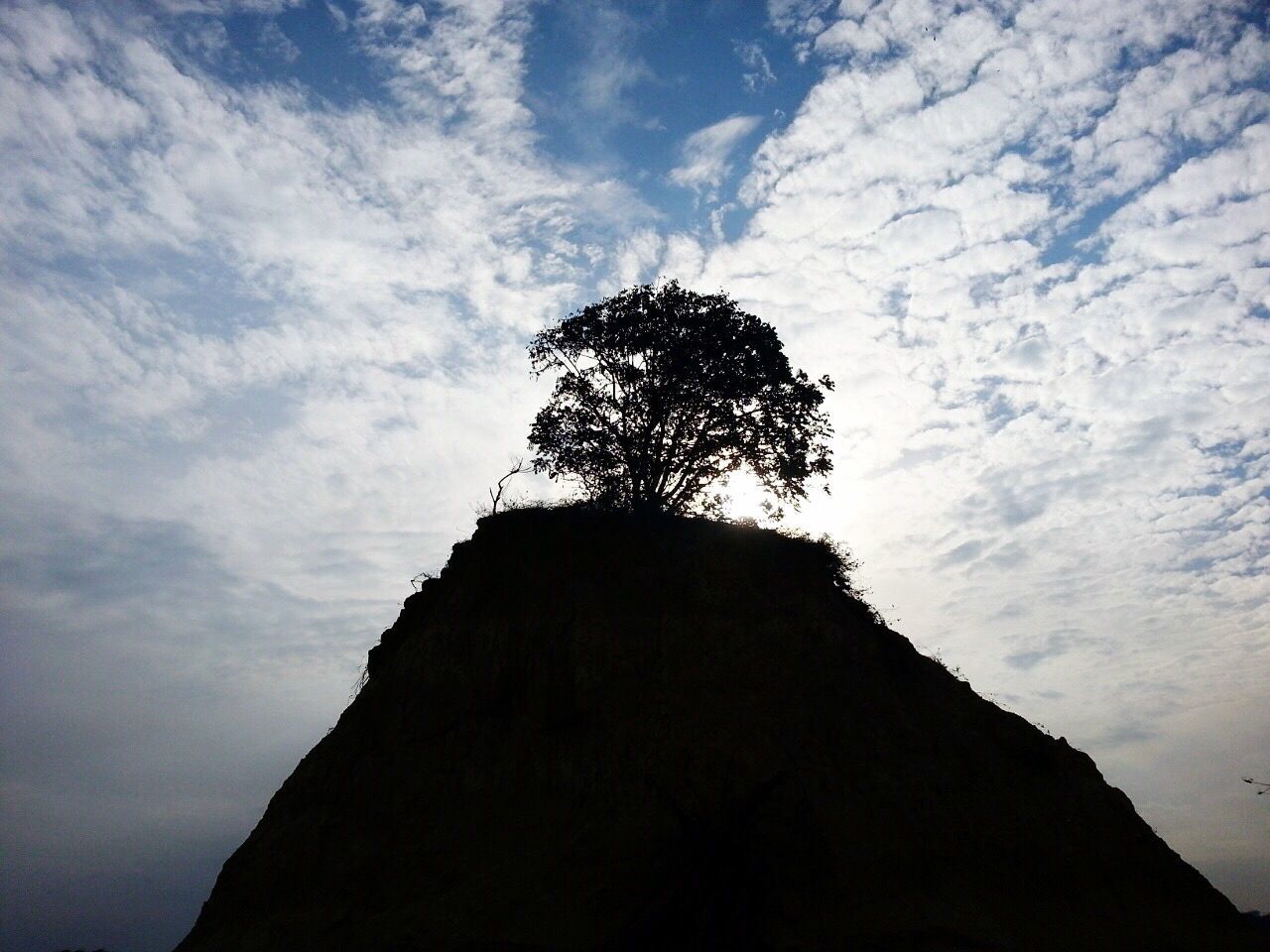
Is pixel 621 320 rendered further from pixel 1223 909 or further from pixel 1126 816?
pixel 1223 909

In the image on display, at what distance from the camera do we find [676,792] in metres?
18.4

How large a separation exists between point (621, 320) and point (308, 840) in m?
16.1

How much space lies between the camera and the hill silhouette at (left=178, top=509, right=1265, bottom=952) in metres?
16.9

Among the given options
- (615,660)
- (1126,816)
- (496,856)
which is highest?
(615,660)

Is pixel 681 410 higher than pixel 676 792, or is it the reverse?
Result: pixel 681 410

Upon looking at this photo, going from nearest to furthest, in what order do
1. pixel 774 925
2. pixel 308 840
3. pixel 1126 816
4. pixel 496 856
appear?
pixel 774 925 < pixel 496 856 < pixel 308 840 < pixel 1126 816

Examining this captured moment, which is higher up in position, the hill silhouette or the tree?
the tree

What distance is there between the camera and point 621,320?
27.5 m

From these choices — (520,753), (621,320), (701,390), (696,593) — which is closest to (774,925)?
(520,753)

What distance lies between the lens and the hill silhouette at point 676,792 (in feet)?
55.3

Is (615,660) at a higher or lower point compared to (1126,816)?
higher

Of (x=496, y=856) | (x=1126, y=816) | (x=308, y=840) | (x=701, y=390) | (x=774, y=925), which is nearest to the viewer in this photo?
(x=774, y=925)

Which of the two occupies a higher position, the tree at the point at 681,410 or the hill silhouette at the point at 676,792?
the tree at the point at 681,410

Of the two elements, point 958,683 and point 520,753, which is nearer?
point 520,753
